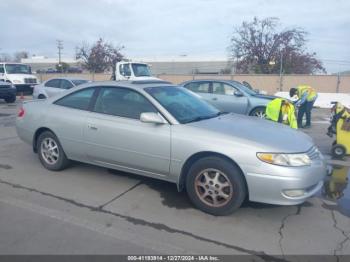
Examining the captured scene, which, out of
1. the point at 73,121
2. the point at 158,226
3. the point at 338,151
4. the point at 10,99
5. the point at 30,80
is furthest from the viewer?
the point at 30,80

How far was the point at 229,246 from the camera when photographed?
3162 millimetres

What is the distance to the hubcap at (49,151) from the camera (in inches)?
203

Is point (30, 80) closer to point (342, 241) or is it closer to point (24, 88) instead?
point (24, 88)

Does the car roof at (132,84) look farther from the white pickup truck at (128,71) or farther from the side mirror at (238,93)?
the white pickup truck at (128,71)

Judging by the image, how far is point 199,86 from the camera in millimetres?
11328

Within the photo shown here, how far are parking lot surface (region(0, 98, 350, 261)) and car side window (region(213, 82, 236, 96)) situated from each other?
6121 mm

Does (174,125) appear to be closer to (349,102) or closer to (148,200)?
(148,200)

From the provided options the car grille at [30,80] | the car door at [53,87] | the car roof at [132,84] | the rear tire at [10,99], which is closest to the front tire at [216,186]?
the car roof at [132,84]

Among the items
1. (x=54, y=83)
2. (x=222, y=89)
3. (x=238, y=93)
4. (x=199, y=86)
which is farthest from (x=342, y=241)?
(x=54, y=83)

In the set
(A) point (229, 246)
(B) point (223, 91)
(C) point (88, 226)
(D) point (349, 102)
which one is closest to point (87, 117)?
(C) point (88, 226)

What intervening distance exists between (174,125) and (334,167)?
12.0 feet

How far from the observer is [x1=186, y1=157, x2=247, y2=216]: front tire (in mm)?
3633

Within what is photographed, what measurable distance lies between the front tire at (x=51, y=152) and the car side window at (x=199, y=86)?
676cm

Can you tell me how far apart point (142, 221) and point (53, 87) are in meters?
12.1
